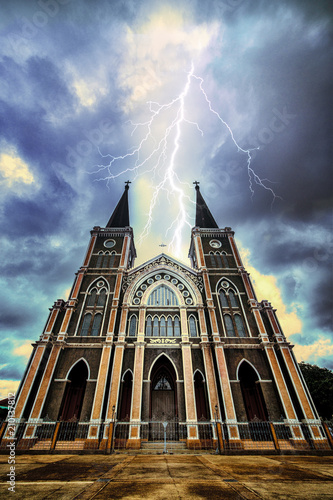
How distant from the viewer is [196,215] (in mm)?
31875

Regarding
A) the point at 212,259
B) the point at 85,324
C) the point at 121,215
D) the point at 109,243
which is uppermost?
the point at 121,215

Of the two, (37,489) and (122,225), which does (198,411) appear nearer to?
(37,489)

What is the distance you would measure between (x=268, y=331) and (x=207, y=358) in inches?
240

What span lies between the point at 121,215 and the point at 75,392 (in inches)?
824

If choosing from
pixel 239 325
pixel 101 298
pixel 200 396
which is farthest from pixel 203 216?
pixel 200 396

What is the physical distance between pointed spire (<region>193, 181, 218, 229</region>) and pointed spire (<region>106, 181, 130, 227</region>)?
980cm

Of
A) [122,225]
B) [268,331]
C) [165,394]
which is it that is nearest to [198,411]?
[165,394]

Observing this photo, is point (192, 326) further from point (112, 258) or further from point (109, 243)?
point (109, 243)

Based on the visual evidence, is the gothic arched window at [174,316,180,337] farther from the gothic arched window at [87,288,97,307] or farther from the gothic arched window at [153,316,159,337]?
the gothic arched window at [87,288,97,307]

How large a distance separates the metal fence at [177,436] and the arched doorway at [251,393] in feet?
3.79

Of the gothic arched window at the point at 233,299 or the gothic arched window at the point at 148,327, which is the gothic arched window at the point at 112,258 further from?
the gothic arched window at the point at 233,299

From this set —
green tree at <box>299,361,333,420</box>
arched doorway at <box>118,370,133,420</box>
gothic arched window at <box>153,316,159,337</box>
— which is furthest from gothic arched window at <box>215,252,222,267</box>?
green tree at <box>299,361,333,420</box>

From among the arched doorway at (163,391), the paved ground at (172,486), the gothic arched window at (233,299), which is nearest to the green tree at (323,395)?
the gothic arched window at (233,299)

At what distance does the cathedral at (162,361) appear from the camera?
14.9m
